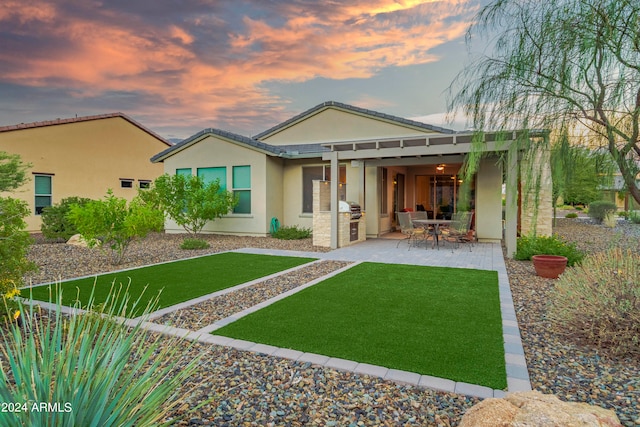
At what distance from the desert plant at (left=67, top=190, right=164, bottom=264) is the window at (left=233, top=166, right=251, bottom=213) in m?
5.59

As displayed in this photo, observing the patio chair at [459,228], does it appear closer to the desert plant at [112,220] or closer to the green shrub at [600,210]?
the desert plant at [112,220]

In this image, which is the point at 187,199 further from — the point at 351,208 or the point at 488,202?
the point at 488,202

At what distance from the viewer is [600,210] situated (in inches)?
829

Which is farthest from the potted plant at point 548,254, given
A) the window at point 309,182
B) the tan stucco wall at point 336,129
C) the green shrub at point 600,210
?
the green shrub at point 600,210

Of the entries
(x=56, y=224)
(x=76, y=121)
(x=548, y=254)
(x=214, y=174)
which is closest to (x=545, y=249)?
(x=548, y=254)

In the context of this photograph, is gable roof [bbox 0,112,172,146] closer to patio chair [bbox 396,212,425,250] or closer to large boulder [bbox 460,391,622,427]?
patio chair [bbox 396,212,425,250]

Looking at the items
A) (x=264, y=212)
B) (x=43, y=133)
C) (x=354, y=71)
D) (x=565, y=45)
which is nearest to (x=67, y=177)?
(x=43, y=133)

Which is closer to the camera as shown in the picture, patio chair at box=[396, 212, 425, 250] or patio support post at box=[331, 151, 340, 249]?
patio support post at box=[331, 151, 340, 249]

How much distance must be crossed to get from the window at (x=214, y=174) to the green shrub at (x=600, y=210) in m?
20.5

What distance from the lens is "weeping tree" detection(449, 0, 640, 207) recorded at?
378 cm

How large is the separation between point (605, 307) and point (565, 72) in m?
2.64

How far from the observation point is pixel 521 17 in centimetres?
430

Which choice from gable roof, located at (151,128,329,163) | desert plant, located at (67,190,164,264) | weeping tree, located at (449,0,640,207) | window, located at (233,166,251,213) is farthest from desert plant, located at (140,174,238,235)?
weeping tree, located at (449,0,640,207)

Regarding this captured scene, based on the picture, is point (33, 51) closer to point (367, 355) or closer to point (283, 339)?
point (283, 339)
